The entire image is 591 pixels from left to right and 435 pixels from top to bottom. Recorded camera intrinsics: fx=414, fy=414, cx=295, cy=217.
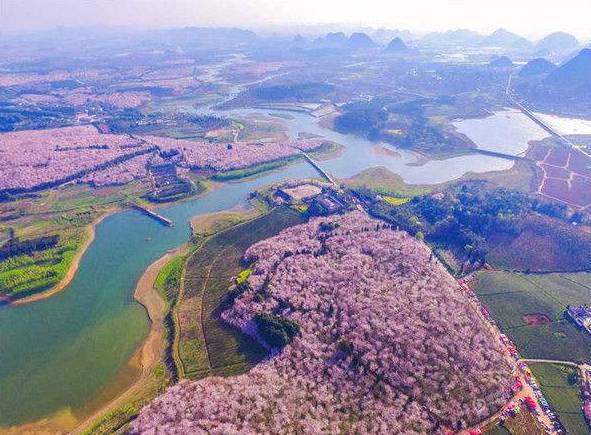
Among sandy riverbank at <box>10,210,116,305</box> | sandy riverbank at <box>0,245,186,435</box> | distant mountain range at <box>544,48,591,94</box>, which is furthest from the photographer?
distant mountain range at <box>544,48,591,94</box>

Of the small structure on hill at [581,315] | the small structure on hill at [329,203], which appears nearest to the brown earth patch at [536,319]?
the small structure on hill at [581,315]

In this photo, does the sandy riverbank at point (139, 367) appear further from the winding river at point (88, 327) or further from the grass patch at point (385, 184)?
the grass patch at point (385, 184)

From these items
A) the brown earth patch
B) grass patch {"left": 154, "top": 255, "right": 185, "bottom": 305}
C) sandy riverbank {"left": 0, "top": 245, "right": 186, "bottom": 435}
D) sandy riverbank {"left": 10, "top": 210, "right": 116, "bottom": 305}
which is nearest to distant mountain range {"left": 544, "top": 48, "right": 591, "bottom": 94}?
the brown earth patch

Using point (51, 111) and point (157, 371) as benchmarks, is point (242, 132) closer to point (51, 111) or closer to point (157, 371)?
point (51, 111)

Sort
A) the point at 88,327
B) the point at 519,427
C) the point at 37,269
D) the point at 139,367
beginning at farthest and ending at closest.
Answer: the point at 37,269, the point at 88,327, the point at 139,367, the point at 519,427

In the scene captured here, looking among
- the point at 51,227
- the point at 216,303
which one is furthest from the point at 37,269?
the point at 216,303

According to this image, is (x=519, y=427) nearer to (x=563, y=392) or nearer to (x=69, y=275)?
(x=563, y=392)

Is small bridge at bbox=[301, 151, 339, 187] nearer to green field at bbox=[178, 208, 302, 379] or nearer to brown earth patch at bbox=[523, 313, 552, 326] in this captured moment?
green field at bbox=[178, 208, 302, 379]
